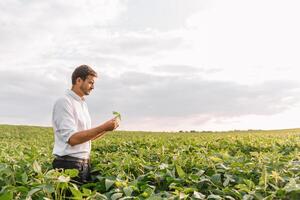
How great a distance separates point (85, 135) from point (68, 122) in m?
0.29

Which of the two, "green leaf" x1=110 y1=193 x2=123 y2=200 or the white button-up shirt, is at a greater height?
the white button-up shirt

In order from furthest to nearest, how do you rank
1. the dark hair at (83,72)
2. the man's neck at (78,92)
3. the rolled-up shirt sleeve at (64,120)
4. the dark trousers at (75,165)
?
1. the man's neck at (78,92)
2. the dark hair at (83,72)
3. the dark trousers at (75,165)
4. the rolled-up shirt sleeve at (64,120)

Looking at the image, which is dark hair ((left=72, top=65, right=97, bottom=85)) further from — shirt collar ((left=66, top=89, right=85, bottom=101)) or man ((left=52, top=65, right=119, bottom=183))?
shirt collar ((left=66, top=89, right=85, bottom=101))

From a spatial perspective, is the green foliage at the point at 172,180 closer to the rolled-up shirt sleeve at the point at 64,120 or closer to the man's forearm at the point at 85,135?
the man's forearm at the point at 85,135

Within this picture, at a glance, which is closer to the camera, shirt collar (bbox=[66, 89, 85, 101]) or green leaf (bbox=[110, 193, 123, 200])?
green leaf (bbox=[110, 193, 123, 200])

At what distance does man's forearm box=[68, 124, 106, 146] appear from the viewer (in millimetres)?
4840

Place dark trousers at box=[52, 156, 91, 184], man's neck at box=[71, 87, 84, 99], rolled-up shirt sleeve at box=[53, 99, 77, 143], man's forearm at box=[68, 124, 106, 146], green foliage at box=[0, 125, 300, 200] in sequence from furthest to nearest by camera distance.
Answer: man's neck at box=[71, 87, 84, 99]
dark trousers at box=[52, 156, 91, 184]
rolled-up shirt sleeve at box=[53, 99, 77, 143]
man's forearm at box=[68, 124, 106, 146]
green foliage at box=[0, 125, 300, 200]

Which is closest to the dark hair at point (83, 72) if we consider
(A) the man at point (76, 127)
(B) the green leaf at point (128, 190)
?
(A) the man at point (76, 127)

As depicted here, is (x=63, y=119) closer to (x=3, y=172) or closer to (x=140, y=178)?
(x=3, y=172)

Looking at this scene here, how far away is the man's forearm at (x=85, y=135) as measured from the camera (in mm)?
4840

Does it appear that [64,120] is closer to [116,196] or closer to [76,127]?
[76,127]

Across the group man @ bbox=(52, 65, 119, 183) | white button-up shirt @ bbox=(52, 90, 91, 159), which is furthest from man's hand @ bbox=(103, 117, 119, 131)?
white button-up shirt @ bbox=(52, 90, 91, 159)

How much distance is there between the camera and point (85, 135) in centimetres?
490

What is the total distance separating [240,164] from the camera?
4.30 metres
